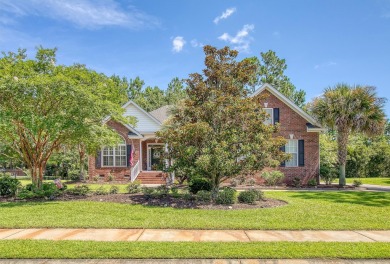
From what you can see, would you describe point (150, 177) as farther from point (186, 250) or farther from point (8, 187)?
point (186, 250)

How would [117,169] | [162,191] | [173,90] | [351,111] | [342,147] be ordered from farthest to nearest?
[173,90] → [117,169] → [342,147] → [351,111] → [162,191]

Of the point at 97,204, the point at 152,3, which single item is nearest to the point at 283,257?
the point at 97,204

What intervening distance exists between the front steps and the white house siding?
11.5ft

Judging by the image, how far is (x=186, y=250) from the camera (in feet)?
18.1

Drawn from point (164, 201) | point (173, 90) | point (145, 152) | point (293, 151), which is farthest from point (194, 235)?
point (173, 90)

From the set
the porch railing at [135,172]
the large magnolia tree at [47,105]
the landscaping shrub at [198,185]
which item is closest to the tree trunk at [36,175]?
the large magnolia tree at [47,105]

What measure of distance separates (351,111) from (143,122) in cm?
1515

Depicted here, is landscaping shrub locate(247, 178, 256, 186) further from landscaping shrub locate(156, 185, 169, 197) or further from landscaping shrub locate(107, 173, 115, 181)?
landscaping shrub locate(107, 173, 115, 181)

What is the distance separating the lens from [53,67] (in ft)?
40.5

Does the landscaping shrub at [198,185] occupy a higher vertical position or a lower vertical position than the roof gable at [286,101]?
lower

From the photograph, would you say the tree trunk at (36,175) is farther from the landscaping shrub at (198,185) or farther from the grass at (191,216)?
the landscaping shrub at (198,185)

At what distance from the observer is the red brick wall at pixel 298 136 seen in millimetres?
20031

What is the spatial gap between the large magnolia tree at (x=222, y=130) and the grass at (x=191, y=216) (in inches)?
74.9

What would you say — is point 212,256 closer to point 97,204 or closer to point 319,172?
point 97,204
